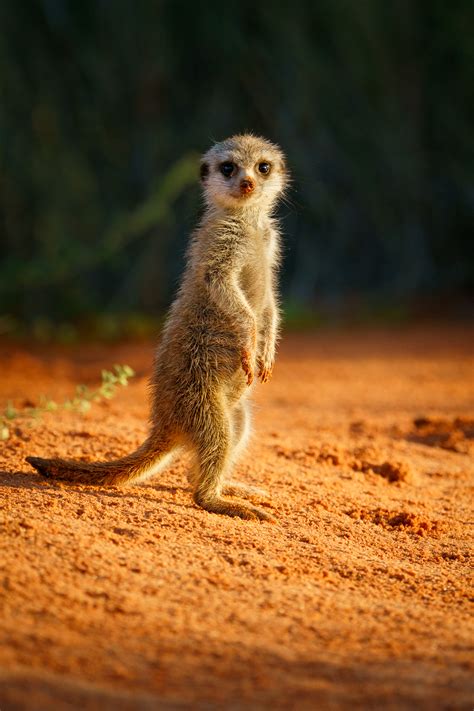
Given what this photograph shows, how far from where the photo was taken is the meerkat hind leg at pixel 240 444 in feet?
14.1

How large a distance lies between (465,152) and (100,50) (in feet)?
17.7

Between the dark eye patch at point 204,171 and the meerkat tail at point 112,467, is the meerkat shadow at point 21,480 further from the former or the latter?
the dark eye patch at point 204,171

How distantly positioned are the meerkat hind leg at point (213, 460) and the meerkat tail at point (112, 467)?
0.60 ft

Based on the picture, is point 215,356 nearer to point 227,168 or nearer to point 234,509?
point 234,509

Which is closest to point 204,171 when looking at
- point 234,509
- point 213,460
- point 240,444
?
point 240,444

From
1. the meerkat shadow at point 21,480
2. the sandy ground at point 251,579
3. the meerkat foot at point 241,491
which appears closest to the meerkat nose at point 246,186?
the sandy ground at point 251,579

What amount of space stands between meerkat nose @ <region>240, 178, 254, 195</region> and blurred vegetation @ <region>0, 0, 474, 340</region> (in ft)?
15.3

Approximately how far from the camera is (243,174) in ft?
16.1

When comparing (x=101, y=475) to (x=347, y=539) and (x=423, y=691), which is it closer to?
(x=347, y=539)

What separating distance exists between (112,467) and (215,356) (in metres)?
0.69

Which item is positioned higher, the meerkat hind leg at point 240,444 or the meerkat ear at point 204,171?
the meerkat ear at point 204,171

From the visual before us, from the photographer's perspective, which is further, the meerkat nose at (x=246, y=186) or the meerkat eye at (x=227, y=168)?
the meerkat eye at (x=227, y=168)

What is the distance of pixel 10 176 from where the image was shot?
10.5 meters

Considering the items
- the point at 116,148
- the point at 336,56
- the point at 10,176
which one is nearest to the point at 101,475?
the point at 10,176
